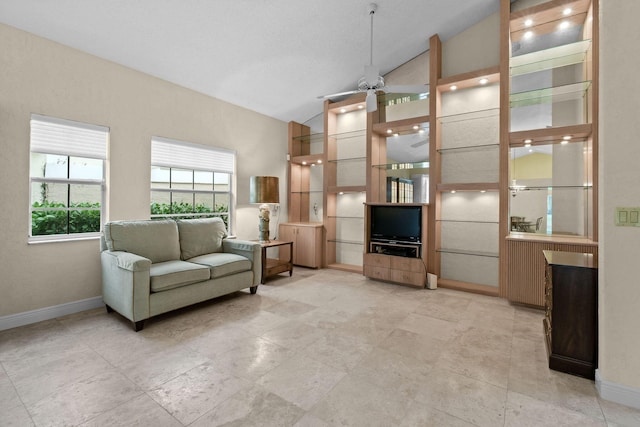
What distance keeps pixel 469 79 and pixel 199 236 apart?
447cm

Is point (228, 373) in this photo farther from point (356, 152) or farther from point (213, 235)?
point (356, 152)

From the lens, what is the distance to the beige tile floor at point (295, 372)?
5.74 feet

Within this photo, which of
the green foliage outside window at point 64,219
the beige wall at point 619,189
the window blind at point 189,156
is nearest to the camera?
the beige wall at point 619,189

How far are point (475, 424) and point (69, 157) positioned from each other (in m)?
4.62

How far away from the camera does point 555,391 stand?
6.54 ft

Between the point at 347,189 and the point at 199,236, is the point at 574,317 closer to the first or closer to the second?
the point at 347,189

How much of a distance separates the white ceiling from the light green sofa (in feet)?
6.85

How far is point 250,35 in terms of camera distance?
3.67 meters

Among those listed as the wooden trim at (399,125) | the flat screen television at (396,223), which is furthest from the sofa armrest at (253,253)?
the wooden trim at (399,125)

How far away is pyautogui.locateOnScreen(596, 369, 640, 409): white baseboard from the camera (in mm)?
1842

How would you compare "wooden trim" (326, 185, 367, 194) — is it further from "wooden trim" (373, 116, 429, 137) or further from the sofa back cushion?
the sofa back cushion

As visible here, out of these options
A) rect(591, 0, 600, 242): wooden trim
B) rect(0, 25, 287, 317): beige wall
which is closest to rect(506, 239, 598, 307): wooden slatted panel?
rect(591, 0, 600, 242): wooden trim

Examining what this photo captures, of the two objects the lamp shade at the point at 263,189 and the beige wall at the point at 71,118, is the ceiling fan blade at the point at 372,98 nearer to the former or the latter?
the lamp shade at the point at 263,189

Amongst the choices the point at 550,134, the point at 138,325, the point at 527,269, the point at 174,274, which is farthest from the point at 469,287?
the point at 138,325
